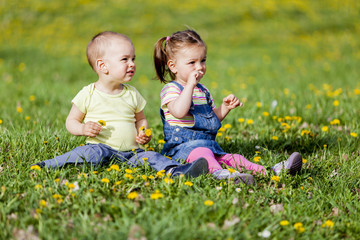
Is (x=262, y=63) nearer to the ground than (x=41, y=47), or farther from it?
nearer to the ground

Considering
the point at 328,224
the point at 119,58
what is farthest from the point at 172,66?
the point at 328,224

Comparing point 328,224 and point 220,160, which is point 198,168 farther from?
point 328,224

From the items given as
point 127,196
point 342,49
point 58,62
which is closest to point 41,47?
point 58,62

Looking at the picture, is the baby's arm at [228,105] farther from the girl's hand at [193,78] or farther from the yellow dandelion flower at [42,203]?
the yellow dandelion flower at [42,203]

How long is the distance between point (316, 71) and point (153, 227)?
8279 mm

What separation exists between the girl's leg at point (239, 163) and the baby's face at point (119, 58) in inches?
41.7

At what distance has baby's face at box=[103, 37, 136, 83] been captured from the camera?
10.5ft

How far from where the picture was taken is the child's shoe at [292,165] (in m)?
3.12

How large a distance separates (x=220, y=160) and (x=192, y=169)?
550mm

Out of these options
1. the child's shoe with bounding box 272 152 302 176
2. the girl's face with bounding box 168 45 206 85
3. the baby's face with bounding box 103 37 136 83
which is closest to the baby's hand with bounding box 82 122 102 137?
the baby's face with bounding box 103 37 136 83

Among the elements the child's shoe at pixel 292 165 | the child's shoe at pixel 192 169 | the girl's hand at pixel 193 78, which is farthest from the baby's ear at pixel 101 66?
the child's shoe at pixel 292 165

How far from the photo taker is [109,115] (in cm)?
333

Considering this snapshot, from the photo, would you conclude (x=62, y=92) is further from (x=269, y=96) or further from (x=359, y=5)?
(x=359, y=5)

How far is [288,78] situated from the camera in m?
8.80
